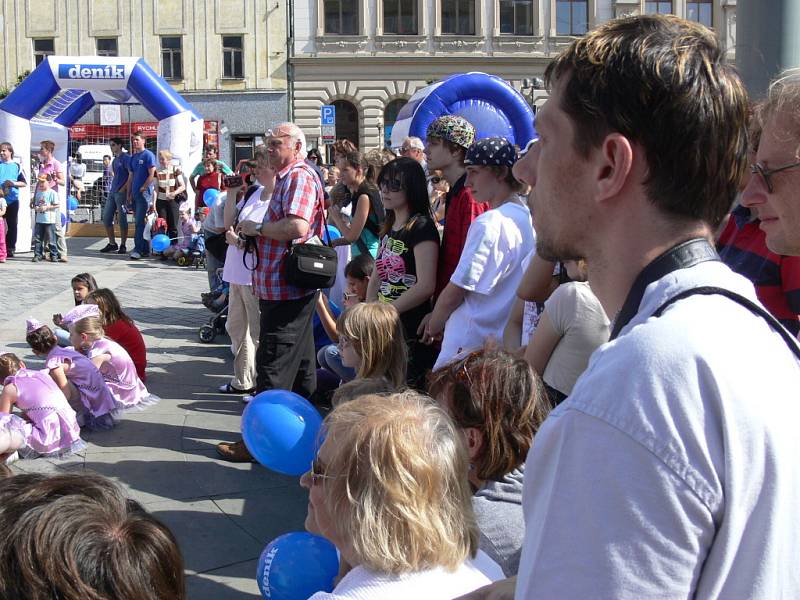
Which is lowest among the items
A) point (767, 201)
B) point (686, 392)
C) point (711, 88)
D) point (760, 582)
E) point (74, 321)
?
point (74, 321)

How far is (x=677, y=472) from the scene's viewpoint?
3.02 ft

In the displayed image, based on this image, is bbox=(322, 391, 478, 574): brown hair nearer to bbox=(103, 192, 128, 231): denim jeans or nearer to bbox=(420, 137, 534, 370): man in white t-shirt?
bbox=(420, 137, 534, 370): man in white t-shirt

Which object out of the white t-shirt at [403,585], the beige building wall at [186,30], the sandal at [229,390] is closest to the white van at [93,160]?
the beige building wall at [186,30]

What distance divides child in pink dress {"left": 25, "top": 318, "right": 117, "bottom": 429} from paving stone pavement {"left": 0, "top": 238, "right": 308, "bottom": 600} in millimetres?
119

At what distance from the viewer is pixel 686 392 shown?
936mm

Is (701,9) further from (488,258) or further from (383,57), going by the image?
(488,258)

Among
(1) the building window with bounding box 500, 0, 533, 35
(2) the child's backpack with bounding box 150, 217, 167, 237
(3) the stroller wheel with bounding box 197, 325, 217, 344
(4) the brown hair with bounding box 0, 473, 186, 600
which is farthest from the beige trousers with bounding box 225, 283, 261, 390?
(1) the building window with bounding box 500, 0, 533, 35

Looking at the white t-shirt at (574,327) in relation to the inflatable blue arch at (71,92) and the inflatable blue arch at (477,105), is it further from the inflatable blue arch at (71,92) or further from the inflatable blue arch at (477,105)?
the inflatable blue arch at (71,92)

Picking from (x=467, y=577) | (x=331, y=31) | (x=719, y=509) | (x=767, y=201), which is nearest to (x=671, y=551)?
(x=719, y=509)

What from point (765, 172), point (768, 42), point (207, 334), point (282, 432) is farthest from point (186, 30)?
point (765, 172)

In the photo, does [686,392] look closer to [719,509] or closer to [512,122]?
[719,509]

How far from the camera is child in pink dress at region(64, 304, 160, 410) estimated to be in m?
6.05

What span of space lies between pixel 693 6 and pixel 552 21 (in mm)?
5423

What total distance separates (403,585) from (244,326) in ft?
15.8
